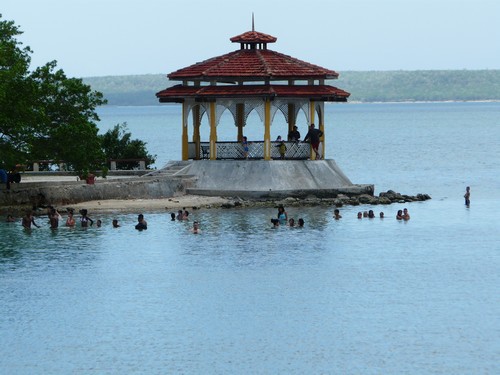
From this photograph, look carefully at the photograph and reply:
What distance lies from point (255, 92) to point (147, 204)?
738 cm

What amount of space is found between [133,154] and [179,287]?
28.4 m

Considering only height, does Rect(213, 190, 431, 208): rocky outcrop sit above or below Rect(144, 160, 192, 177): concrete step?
below

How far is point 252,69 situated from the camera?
58375 millimetres

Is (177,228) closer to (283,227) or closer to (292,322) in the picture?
(283,227)

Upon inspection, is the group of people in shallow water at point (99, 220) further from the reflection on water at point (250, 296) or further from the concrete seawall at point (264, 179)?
the concrete seawall at point (264, 179)

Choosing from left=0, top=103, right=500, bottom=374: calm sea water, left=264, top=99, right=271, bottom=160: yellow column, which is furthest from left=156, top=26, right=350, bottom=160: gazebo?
left=0, top=103, right=500, bottom=374: calm sea water

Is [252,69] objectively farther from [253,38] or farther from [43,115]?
[43,115]

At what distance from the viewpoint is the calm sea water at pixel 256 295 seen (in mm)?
30000

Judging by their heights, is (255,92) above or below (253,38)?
below

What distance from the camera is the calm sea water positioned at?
30000 millimetres

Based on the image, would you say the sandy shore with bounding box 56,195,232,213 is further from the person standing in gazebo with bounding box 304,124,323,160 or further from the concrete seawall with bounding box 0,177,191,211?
the person standing in gazebo with bounding box 304,124,323,160

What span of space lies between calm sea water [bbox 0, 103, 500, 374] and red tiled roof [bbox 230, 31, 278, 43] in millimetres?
9334

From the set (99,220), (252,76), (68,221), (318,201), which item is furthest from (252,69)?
(68,221)

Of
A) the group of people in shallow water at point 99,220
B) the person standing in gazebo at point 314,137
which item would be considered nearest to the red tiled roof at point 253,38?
the person standing in gazebo at point 314,137
